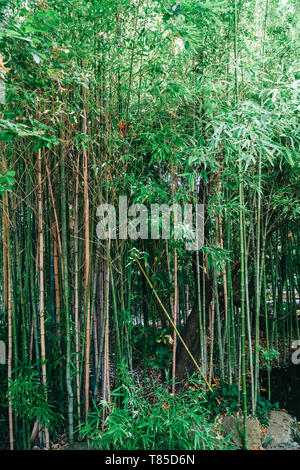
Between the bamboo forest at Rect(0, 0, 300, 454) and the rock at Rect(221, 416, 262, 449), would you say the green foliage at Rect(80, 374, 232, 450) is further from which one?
the rock at Rect(221, 416, 262, 449)

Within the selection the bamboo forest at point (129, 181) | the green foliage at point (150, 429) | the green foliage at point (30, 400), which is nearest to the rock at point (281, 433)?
the bamboo forest at point (129, 181)

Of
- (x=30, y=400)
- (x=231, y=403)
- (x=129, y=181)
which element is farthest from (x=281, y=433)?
(x=129, y=181)

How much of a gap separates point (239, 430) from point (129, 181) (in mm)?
2154

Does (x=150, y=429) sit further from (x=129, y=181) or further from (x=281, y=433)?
(x=129, y=181)

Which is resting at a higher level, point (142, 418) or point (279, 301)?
point (279, 301)

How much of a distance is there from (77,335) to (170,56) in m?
→ 2.23

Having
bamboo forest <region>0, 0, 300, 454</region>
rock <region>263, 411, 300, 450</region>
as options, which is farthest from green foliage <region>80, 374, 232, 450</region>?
rock <region>263, 411, 300, 450</region>

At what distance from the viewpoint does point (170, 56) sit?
8.41ft

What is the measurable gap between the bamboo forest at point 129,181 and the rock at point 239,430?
12 mm

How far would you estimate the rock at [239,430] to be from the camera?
8.93ft

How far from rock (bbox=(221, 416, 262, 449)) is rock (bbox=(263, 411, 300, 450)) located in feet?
0.42

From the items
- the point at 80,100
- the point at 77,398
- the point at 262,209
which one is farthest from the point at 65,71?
the point at 77,398

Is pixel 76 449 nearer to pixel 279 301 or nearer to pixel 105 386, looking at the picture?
pixel 105 386

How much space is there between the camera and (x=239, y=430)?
9.00 feet
